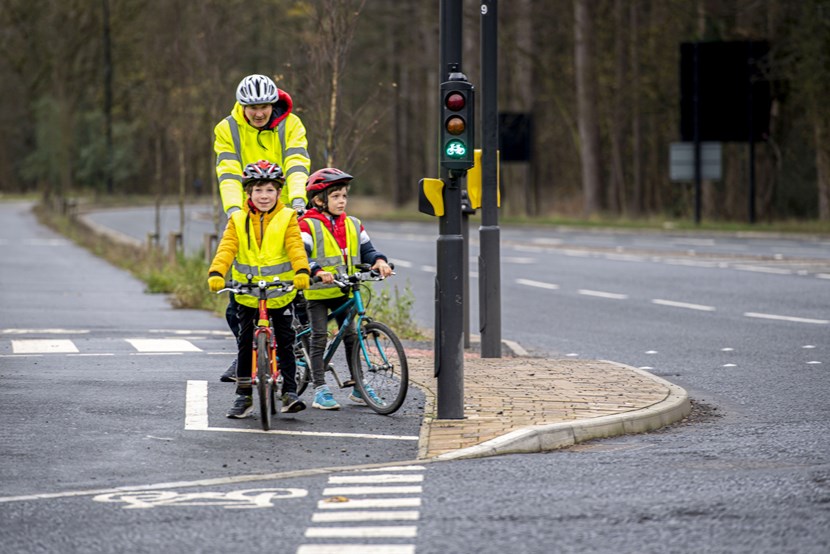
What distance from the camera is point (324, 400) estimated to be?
10430mm

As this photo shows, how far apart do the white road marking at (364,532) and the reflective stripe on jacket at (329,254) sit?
3.57 meters

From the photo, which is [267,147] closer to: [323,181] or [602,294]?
[323,181]

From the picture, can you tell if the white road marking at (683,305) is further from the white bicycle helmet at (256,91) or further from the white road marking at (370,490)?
the white road marking at (370,490)

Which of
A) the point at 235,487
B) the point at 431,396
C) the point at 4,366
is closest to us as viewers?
the point at 235,487

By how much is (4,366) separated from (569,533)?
23.8 ft

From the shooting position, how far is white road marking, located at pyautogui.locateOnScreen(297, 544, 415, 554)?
244 inches

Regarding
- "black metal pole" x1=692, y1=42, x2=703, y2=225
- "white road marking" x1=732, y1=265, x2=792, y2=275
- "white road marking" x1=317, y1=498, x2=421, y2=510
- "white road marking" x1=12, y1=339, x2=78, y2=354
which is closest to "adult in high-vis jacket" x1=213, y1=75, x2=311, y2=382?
"white road marking" x1=317, y1=498, x2=421, y2=510

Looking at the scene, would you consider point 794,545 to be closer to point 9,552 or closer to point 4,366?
point 9,552

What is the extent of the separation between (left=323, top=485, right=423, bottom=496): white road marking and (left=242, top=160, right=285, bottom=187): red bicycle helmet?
2.69 m

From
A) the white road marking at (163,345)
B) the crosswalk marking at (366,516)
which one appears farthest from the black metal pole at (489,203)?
the crosswalk marking at (366,516)

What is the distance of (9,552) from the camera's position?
6.31 m

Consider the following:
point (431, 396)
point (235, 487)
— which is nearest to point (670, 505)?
point (235, 487)

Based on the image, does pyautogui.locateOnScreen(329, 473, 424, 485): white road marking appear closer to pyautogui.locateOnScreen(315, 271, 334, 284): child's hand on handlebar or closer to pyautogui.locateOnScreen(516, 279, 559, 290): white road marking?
pyautogui.locateOnScreen(315, 271, 334, 284): child's hand on handlebar

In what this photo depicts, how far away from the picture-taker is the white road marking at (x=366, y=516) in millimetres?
6836
